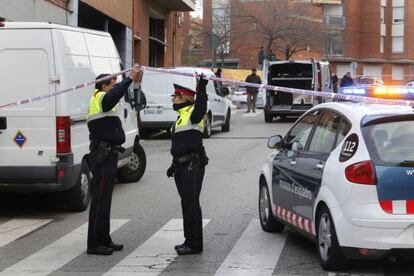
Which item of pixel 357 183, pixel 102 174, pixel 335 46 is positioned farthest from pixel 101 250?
pixel 335 46

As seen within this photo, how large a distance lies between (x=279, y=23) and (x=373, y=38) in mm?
17250

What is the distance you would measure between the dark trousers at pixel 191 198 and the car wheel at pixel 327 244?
123cm

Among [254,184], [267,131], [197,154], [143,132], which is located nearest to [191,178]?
[197,154]

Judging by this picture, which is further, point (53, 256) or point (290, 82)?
point (290, 82)

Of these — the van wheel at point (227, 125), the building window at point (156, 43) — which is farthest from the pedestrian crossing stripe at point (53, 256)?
the building window at point (156, 43)

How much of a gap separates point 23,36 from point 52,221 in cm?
235

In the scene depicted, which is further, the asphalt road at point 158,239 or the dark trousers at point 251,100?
the dark trousers at point 251,100

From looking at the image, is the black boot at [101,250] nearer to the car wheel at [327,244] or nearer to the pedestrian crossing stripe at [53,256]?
the pedestrian crossing stripe at [53,256]

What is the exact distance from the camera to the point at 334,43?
6675 centimetres

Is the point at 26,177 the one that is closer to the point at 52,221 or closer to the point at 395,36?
the point at 52,221

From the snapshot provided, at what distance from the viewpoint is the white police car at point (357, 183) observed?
5.36 meters

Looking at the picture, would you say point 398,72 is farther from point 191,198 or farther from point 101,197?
point 101,197

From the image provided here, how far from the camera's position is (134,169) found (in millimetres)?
11562

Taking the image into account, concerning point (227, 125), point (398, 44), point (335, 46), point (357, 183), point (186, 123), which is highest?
point (398, 44)
